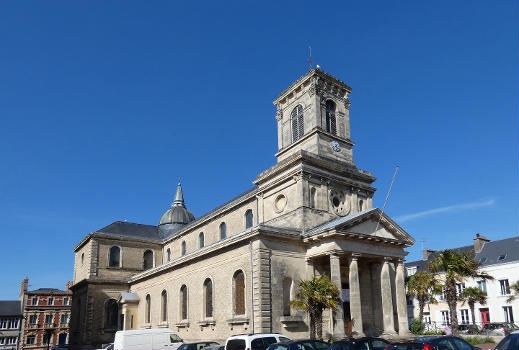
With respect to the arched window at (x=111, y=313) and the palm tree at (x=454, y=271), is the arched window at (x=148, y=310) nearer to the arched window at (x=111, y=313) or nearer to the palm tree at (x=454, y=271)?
the arched window at (x=111, y=313)

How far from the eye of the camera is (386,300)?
87.5 ft

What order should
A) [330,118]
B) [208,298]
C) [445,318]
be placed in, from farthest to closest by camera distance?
[445,318]
[330,118]
[208,298]

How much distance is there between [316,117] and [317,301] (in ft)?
46.2

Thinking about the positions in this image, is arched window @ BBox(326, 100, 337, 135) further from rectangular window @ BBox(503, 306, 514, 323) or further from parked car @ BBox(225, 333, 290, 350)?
rectangular window @ BBox(503, 306, 514, 323)

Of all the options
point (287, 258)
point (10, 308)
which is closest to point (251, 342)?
point (287, 258)

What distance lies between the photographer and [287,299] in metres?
25.7

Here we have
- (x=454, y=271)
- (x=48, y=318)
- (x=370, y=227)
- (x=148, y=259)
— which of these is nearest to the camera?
(x=454, y=271)

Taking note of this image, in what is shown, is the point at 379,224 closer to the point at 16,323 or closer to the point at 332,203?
the point at 332,203

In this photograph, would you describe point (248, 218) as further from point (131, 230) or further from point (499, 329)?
point (499, 329)

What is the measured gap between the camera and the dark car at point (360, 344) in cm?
1505

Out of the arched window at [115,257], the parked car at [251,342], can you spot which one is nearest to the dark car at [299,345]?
the parked car at [251,342]

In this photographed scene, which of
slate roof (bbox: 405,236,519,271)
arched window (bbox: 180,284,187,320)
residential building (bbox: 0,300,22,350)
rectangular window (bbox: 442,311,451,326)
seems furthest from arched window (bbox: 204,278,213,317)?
residential building (bbox: 0,300,22,350)

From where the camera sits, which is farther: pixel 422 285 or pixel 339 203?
pixel 422 285

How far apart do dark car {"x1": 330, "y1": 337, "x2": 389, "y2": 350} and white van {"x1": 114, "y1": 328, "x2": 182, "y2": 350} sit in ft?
43.6
